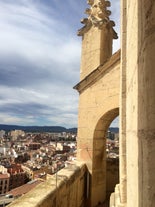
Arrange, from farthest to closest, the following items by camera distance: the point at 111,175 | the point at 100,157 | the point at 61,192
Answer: the point at 111,175
the point at 100,157
the point at 61,192

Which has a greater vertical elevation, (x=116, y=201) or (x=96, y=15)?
(x=96, y=15)

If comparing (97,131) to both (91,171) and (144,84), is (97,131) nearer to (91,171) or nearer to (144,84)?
(91,171)

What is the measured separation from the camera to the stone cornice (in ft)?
18.1

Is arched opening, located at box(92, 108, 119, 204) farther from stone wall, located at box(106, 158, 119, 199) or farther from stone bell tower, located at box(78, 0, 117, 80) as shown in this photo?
stone bell tower, located at box(78, 0, 117, 80)

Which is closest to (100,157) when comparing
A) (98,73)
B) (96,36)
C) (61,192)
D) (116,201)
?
(98,73)

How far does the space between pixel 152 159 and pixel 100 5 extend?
621cm

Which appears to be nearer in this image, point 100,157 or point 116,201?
point 116,201

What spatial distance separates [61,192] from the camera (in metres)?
3.77

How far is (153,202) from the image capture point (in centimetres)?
112

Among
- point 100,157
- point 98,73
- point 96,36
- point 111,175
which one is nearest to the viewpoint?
point 98,73

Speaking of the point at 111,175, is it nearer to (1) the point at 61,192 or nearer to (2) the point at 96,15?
(1) the point at 61,192

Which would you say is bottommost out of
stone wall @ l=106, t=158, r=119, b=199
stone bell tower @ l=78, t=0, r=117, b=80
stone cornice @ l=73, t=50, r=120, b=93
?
stone wall @ l=106, t=158, r=119, b=199

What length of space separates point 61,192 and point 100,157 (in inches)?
96.2

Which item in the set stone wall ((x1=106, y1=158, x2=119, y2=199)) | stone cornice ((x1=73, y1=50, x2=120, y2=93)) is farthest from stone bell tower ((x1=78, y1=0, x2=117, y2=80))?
stone wall ((x1=106, y1=158, x2=119, y2=199))
